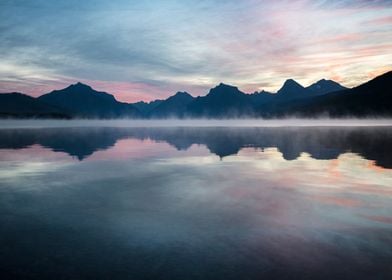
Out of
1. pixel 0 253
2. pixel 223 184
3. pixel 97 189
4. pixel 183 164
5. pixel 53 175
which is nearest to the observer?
pixel 0 253

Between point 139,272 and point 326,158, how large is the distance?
877 inches

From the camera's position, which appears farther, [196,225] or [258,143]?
[258,143]

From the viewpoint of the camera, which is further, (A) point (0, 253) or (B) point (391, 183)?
(B) point (391, 183)

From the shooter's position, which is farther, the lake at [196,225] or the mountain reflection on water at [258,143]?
the mountain reflection on water at [258,143]

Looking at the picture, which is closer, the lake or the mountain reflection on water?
the lake

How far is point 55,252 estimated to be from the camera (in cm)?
812

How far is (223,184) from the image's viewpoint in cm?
1656

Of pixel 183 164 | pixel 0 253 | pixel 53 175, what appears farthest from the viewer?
pixel 183 164

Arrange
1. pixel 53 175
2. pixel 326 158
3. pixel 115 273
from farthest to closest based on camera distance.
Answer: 1. pixel 326 158
2. pixel 53 175
3. pixel 115 273

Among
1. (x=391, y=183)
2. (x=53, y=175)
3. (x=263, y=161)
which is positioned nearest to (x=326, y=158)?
(x=263, y=161)

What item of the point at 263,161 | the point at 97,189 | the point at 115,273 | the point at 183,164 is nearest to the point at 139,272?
the point at 115,273

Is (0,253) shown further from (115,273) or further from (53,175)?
(53,175)

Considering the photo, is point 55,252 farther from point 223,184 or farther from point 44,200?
point 223,184

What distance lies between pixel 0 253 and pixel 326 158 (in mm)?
23654
